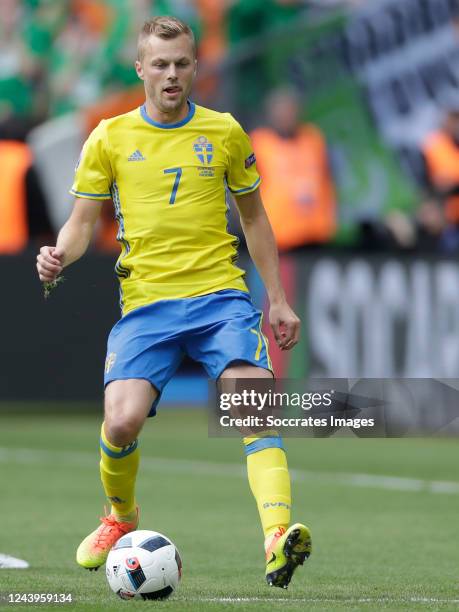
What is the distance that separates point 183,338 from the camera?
5.89 m

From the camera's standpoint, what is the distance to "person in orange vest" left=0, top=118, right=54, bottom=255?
1503cm

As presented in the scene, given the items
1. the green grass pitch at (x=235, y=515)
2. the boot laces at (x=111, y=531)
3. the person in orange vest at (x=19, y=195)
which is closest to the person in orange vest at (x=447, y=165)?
the green grass pitch at (x=235, y=515)

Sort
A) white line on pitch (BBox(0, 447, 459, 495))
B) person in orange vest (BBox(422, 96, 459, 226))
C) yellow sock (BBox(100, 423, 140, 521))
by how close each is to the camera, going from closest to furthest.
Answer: yellow sock (BBox(100, 423, 140, 521))
white line on pitch (BBox(0, 447, 459, 495))
person in orange vest (BBox(422, 96, 459, 226))

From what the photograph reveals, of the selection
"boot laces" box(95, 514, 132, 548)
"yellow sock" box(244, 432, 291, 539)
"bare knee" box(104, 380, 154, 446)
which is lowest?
"boot laces" box(95, 514, 132, 548)

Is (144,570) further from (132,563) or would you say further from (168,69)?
(168,69)

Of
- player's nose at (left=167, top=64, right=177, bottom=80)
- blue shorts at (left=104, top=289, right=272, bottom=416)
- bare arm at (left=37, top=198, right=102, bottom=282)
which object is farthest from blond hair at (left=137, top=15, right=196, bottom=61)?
blue shorts at (left=104, top=289, right=272, bottom=416)

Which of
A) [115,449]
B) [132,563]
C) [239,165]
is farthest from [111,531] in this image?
[239,165]

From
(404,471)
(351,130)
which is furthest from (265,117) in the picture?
(404,471)

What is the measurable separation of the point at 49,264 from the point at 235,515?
11.8ft

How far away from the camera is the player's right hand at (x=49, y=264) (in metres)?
5.69

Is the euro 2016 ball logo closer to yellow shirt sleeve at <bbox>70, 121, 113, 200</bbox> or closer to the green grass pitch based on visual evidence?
the green grass pitch

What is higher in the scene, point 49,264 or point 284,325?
point 49,264

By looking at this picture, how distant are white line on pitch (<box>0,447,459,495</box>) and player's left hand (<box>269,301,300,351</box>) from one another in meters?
4.44

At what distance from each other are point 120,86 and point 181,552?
9728mm
